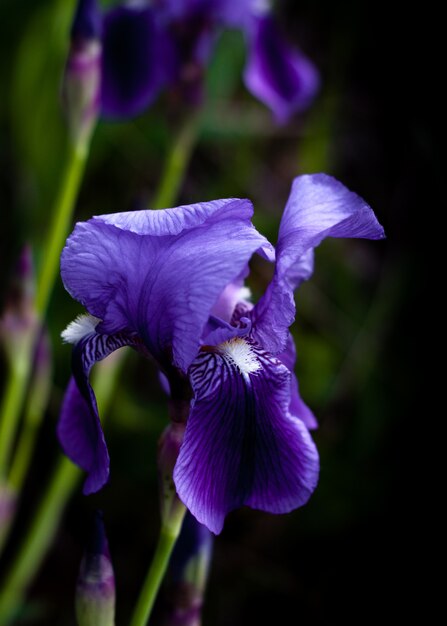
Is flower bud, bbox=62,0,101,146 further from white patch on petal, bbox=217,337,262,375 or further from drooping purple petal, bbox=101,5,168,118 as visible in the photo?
white patch on petal, bbox=217,337,262,375

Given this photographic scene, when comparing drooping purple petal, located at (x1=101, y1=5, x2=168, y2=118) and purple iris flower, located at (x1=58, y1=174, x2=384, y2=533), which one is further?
drooping purple petal, located at (x1=101, y1=5, x2=168, y2=118)

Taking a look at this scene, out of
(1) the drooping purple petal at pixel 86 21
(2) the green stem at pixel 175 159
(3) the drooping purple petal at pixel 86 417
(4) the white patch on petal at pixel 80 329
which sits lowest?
(3) the drooping purple petal at pixel 86 417

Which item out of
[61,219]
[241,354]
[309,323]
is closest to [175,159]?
[61,219]

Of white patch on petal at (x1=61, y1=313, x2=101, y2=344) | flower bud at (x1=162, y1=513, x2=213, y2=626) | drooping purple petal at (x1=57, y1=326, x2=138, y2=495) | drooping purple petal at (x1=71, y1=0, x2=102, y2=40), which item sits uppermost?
drooping purple petal at (x1=71, y1=0, x2=102, y2=40)

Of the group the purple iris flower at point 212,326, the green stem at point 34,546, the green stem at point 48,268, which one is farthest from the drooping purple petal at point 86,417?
the green stem at point 34,546

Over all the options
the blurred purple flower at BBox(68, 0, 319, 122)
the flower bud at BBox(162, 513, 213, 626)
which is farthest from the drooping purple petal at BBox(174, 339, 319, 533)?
the blurred purple flower at BBox(68, 0, 319, 122)

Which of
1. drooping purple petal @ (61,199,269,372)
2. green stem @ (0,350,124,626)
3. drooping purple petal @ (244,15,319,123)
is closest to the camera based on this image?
drooping purple petal @ (61,199,269,372)

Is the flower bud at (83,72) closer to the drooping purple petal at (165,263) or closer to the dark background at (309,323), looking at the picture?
the dark background at (309,323)
